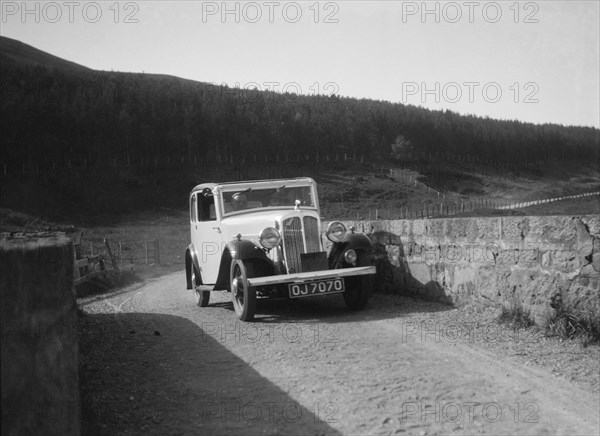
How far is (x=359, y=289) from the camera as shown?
27.4ft

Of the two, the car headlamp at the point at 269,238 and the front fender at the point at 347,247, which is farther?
the front fender at the point at 347,247

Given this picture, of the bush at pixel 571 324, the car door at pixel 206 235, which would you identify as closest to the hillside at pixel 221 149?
the car door at pixel 206 235

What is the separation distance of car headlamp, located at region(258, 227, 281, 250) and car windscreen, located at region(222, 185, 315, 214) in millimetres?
1219

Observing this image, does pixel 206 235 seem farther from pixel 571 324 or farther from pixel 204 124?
pixel 204 124

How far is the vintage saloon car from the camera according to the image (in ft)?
26.1

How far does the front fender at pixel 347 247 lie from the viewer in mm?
8695

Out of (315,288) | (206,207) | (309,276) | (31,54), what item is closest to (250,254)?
(309,276)

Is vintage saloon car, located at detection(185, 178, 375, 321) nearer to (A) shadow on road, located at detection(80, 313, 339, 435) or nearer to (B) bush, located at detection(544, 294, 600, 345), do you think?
(A) shadow on road, located at detection(80, 313, 339, 435)

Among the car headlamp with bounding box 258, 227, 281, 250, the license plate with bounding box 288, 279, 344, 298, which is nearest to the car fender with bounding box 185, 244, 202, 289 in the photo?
the car headlamp with bounding box 258, 227, 281, 250

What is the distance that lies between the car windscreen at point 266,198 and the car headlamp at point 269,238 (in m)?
1.22

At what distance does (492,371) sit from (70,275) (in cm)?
347

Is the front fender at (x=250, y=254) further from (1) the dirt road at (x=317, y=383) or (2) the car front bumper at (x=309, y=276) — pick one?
(1) the dirt road at (x=317, y=383)

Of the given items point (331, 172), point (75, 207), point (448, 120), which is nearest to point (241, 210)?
point (75, 207)

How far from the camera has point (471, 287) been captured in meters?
7.57
